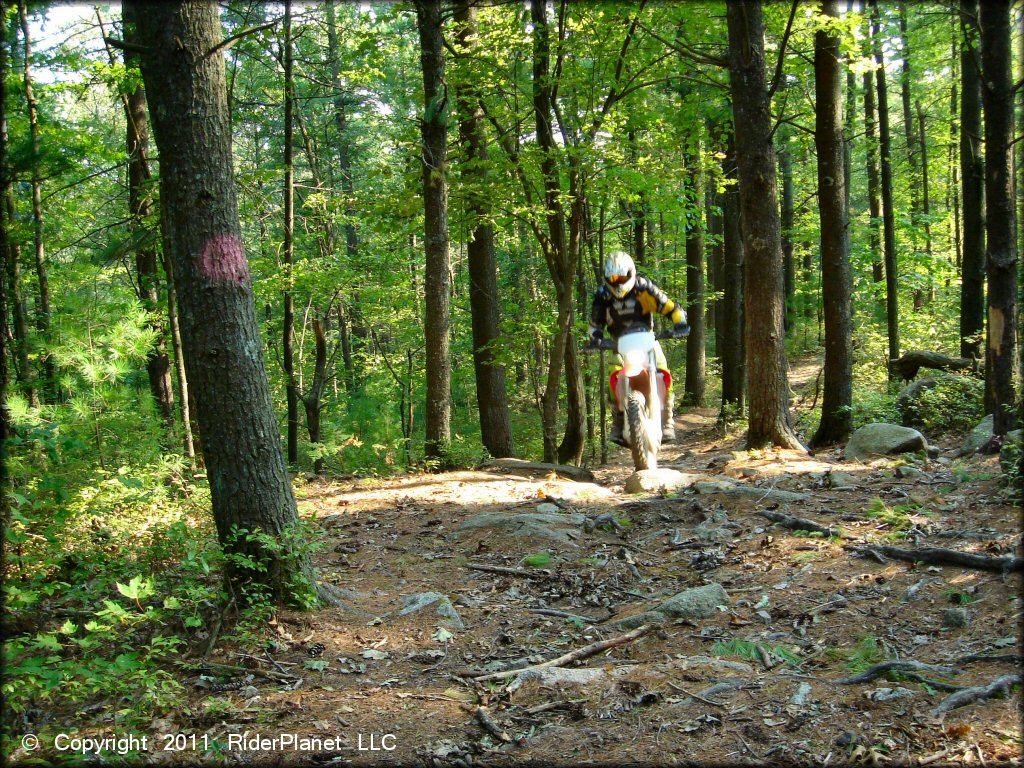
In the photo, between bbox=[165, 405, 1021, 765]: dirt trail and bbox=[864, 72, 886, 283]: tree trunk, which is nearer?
bbox=[165, 405, 1021, 765]: dirt trail

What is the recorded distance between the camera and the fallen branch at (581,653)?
4117 millimetres

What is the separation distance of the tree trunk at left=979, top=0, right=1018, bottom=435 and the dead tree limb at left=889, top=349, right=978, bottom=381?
6.20 meters

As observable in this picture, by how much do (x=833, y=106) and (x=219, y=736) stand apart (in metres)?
11.8

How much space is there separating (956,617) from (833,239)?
8.46 meters

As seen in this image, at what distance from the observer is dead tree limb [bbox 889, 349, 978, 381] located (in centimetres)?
1348

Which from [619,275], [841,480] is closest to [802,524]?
[841,480]

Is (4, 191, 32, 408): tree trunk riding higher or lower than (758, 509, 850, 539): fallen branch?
higher

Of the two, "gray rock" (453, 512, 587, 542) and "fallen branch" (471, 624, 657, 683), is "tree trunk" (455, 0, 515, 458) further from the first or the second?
"fallen branch" (471, 624, 657, 683)

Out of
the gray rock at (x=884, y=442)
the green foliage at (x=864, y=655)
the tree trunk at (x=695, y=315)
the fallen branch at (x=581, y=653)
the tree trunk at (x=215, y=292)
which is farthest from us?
the tree trunk at (x=695, y=315)

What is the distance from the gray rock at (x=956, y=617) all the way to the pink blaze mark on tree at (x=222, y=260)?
4957 mm

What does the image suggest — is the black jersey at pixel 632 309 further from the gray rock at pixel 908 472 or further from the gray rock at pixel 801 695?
the gray rock at pixel 801 695

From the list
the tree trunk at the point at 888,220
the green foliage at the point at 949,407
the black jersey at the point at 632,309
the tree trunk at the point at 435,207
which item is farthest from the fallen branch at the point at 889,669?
the tree trunk at the point at 888,220

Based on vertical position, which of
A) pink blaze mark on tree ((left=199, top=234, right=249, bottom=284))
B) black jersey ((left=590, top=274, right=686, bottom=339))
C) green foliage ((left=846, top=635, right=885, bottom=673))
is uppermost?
pink blaze mark on tree ((left=199, top=234, right=249, bottom=284))

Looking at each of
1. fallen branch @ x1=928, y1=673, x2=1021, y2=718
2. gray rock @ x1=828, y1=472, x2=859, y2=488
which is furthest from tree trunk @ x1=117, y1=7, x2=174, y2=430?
fallen branch @ x1=928, y1=673, x2=1021, y2=718
